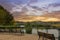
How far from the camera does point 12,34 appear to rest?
4895 mm

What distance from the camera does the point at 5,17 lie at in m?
4.97

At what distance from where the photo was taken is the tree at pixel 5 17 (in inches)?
194

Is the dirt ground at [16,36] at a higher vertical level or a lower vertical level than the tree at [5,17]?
lower

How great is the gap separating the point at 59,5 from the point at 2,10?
1.92m

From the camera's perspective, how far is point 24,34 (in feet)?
16.1

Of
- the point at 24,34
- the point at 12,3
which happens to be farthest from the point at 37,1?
the point at 24,34

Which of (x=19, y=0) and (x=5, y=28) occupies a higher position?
(x=19, y=0)

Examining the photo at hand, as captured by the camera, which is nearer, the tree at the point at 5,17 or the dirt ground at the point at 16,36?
the dirt ground at the point at 16,36

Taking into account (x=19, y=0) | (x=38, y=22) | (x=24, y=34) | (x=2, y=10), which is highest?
(x=19, y=0)

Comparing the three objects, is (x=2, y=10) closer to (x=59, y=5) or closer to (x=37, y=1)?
(x=37, y=1)

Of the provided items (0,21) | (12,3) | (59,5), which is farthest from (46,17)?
(0,21)

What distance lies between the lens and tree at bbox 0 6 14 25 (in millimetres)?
4938

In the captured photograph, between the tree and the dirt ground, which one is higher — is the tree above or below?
above

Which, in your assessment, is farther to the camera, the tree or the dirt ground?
the tree
